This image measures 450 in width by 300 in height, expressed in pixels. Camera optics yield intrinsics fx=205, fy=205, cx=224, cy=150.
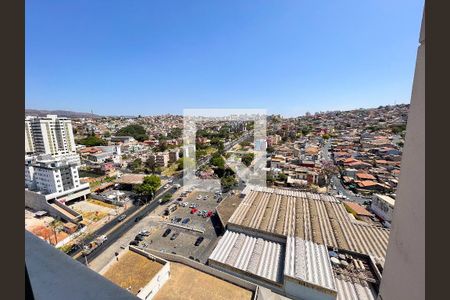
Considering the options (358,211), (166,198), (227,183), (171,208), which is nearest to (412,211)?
(171,208)

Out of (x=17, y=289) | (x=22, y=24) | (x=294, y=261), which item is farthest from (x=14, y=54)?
(x=294, y=261)

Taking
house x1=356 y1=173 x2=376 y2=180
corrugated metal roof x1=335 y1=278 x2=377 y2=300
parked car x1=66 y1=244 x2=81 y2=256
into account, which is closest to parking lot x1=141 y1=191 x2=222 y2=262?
parked car x1=66 y1=244 x2=81 y2=256

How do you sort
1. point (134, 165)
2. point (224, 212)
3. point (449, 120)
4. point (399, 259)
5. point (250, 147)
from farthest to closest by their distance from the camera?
point (250, 147)
point (134, 165)
point (224, 212)
point (399, 259)
point (449, 120)

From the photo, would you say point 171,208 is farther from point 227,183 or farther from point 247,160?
Result: point 247,160

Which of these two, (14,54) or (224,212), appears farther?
(224,212)

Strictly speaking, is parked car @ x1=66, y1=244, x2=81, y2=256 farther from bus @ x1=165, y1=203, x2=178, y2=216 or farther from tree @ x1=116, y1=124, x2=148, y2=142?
tree @ x1=116, y1=124, x2=148, y2=142

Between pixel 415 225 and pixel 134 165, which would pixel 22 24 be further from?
pixel 134 165
